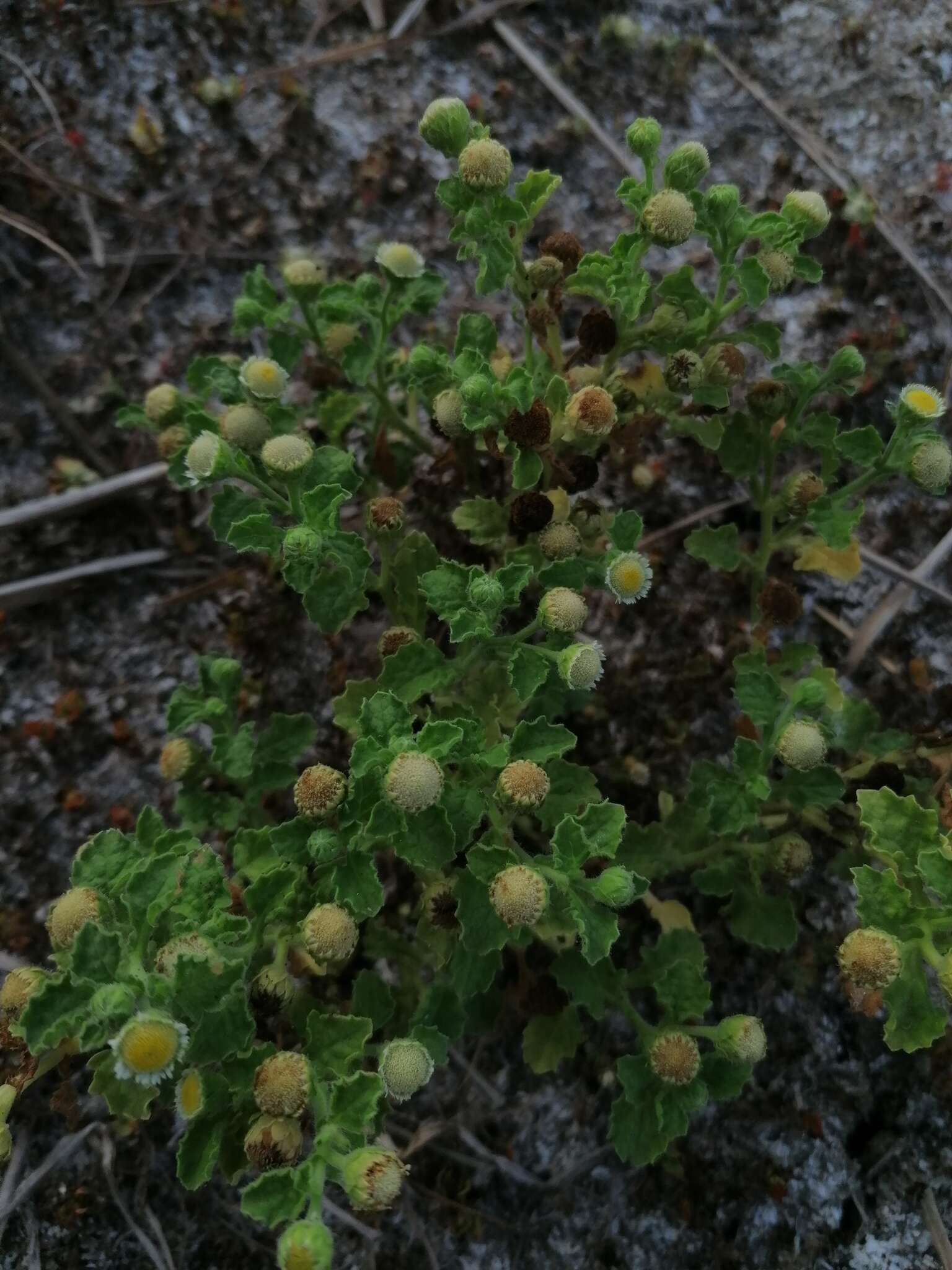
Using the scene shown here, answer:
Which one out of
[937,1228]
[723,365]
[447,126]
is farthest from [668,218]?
[937,1228]

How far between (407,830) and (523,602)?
1.16 meters

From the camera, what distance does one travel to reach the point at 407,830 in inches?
88.3

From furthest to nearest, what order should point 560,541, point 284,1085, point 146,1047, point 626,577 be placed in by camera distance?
point 560,541 < point 626,577 < point 284,1085 < point 146,1047

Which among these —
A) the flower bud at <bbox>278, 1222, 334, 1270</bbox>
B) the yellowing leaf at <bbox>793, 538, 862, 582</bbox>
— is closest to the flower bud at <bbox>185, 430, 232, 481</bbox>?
the flower bud at <bbox>278, 1222, 334, 1270</bbox>

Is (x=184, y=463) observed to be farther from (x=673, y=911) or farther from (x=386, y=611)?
(x=673, y=911)

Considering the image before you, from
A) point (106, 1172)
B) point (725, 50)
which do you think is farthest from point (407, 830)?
point (725, 50)

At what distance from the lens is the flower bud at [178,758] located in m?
2.77

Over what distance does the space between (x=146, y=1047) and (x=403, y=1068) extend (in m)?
0.56

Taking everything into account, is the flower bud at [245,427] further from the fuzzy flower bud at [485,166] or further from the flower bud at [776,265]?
the flower bud at [776,265]

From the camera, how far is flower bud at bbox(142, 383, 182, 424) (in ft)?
9.47

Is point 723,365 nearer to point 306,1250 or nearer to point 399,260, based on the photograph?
point 399,260

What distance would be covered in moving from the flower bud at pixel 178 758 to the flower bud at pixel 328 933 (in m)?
0.73

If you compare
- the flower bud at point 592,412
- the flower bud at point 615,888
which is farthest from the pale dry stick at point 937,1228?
the flower bud at point 592,412

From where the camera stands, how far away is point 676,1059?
7.98 ft
